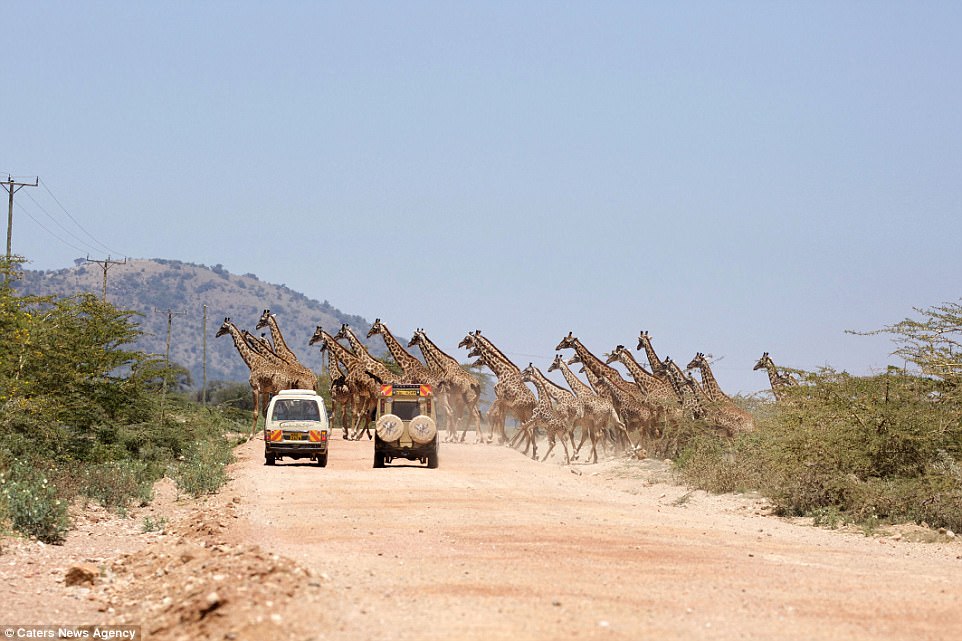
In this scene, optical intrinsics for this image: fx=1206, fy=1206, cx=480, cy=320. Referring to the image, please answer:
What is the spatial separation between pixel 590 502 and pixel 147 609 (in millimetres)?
11174

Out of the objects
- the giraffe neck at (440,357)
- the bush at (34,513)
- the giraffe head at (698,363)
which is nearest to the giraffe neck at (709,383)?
the giraffe head at (698,363)

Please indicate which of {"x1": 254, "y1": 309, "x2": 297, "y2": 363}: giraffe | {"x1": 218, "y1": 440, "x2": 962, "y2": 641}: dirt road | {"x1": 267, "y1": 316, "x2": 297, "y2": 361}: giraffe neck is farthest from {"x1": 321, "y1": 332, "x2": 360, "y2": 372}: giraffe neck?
{"x1": 218, "y1": 440, "x2": 962, "y2": 641}: dirt road

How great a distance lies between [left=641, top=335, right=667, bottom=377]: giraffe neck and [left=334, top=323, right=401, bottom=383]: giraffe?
982 cm

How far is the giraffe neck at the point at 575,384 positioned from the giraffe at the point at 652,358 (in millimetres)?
2477

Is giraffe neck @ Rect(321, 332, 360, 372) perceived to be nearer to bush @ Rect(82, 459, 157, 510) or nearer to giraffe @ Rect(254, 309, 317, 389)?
giraffe @ Rect(254, 309, 317, 389)

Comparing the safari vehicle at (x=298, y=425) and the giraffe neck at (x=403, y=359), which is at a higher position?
the giraffe neck at (x=403, y=359)

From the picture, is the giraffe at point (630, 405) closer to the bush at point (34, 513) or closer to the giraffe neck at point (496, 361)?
the giraffe neck at point (496, 361)

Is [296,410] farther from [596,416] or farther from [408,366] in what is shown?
[408,366]

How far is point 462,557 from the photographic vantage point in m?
13.6

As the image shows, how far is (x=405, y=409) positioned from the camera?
30750 millimetres

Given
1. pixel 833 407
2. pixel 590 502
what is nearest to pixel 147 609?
pixel 590 502

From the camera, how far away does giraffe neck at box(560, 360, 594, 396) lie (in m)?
37.7

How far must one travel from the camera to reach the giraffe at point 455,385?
149 ft

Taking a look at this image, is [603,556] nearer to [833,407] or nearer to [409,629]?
[409,629]
